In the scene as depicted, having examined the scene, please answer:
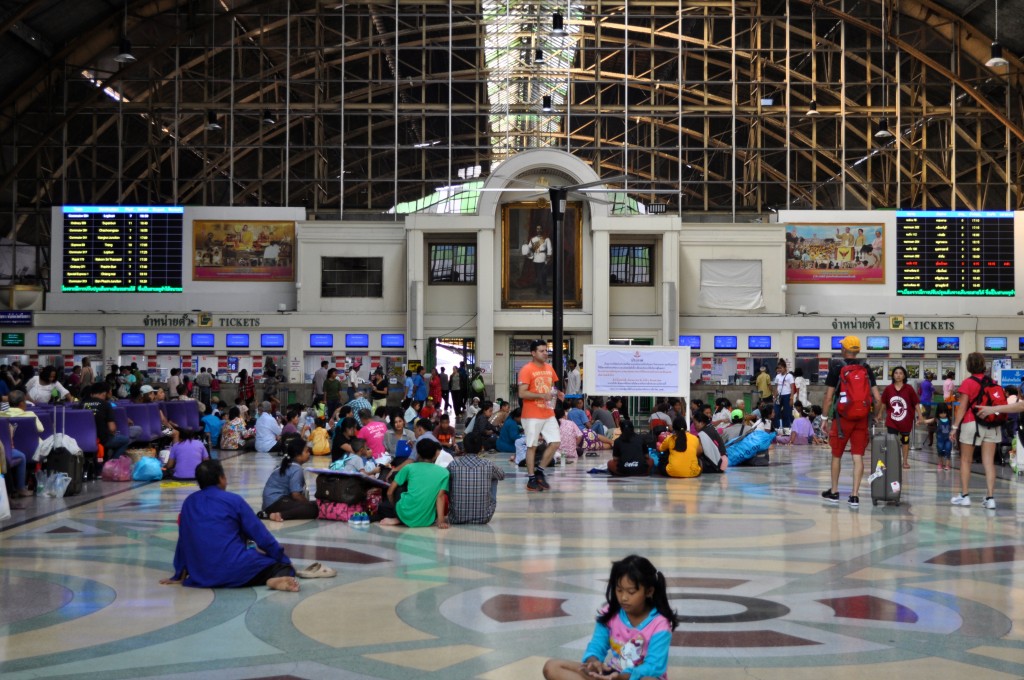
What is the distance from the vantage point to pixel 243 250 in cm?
4053

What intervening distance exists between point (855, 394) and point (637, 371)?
11500 mm

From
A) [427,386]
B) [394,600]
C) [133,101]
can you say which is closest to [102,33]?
[133,101]

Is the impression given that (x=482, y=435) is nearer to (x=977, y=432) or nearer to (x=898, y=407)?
(x=898, y=407)

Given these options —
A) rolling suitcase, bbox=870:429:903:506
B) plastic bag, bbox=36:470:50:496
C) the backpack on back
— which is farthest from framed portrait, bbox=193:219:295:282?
rolling suitcase, bbox=870:429:903:506

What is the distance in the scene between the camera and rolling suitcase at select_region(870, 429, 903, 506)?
13648 mm

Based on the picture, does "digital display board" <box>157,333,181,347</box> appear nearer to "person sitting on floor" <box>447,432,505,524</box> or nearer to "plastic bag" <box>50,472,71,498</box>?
"plastic bag" <box>50,472,71,498</box>

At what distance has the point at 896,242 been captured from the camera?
4059 centimetres

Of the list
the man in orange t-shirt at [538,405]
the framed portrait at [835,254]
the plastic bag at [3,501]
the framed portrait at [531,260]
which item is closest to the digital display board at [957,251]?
the framed portrait at [835,254]

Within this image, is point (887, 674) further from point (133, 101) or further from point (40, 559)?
point (133, 101)

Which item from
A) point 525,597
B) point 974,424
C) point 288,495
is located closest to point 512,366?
point 974,424

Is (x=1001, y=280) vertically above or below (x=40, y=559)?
above

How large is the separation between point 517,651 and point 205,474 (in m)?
2.92

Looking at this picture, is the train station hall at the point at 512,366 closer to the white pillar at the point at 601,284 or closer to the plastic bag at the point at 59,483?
the plastic bag at the point at 59,483

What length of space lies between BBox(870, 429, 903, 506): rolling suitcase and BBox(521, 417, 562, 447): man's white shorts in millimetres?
3808
